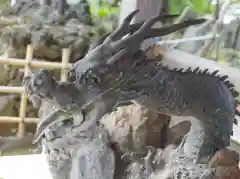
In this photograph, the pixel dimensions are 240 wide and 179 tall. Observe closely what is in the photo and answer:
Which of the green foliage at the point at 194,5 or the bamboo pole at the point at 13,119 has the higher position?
the green foliage at the point at 194,5

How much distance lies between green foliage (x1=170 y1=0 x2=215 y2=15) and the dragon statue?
101 centimetres

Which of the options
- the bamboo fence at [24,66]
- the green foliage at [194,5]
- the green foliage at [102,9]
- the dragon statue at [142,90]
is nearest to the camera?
the dragon statue at [142,90]

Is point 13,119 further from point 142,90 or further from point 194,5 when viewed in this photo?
point 142,90

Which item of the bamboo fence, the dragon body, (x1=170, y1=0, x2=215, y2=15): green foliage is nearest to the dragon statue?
the dragon body

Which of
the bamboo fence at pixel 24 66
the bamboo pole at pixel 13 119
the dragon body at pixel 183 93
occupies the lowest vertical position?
the bamboo pole at pixel 13 119

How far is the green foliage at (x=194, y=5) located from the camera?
5.70ft

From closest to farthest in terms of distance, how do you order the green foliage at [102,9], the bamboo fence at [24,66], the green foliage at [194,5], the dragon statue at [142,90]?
the dragon statue at [142,90] < the green foliage at [194,5] < the bamboo fence at [24,66] < the green foliage at [102,9]

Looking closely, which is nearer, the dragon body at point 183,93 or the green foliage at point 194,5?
the dragon body at point 183,93

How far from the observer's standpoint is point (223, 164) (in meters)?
0.77

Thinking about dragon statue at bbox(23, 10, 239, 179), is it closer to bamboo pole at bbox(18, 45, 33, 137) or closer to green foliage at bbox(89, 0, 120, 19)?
bamboo pole at bbox(18, 45, 33, 137)

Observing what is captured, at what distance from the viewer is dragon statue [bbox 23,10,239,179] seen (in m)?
0.69

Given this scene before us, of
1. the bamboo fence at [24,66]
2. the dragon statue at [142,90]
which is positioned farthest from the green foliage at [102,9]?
the dragon statue at [142,90]

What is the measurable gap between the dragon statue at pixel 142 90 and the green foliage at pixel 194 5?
101cm

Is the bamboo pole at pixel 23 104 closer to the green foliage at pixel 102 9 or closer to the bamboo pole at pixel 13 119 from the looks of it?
the bamboo pole at pixel 13 119
